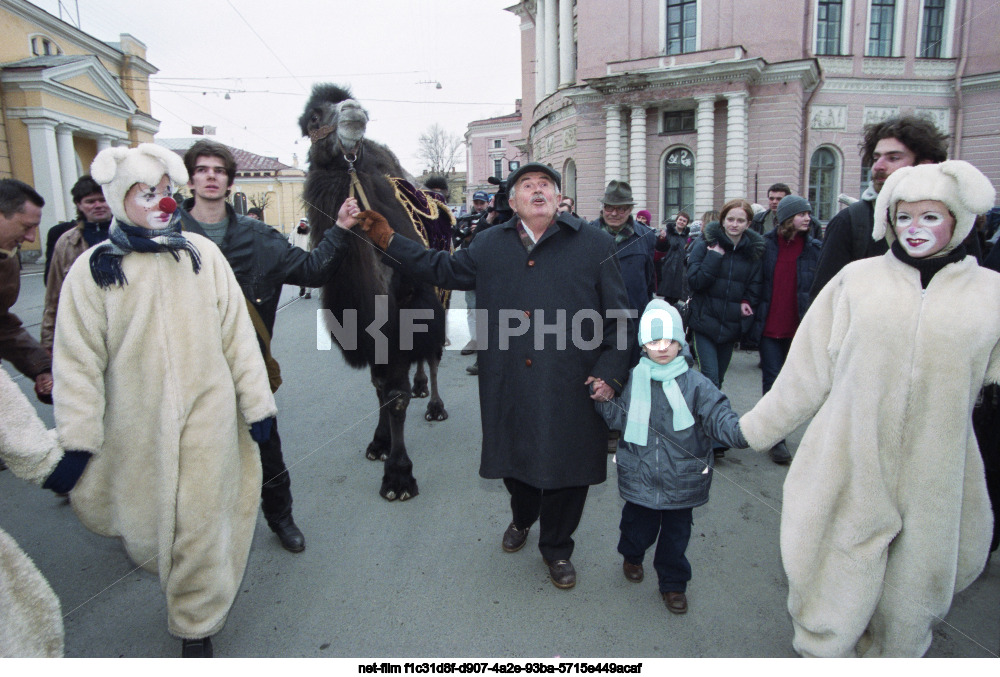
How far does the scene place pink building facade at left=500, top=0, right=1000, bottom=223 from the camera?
2184cm

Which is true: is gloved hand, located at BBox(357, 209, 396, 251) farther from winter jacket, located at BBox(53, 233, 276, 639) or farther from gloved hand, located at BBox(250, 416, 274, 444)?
gloved hand, located at BBox(250, 416, 274, 444)

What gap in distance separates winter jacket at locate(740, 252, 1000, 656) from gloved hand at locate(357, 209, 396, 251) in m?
1.98

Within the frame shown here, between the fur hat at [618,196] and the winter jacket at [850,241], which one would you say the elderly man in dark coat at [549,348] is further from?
the fur hat at [618,196]

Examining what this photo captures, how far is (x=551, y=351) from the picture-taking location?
2.72 m

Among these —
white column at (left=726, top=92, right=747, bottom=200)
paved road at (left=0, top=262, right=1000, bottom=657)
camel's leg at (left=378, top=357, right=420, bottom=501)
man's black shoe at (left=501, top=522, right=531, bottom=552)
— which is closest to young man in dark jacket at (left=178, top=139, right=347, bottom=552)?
paved road at (left=0, top=262, right=1000, bottom=657)

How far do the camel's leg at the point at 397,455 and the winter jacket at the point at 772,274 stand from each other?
2.71 metres

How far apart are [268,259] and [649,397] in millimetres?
1986

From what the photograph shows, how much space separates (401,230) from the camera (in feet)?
13.0

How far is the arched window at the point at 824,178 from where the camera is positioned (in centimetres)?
2317

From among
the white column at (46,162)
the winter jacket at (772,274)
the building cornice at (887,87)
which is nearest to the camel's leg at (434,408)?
the winter jacket at (772,274)

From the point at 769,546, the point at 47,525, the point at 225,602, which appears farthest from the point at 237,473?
the point at 769,546

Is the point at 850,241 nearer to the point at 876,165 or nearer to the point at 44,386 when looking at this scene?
the point at 876,165

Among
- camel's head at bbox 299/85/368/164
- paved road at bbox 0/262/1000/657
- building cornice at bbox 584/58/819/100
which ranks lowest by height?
paved road at bbox 0/262/1000/657

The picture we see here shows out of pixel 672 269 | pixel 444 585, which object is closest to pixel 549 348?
pixel 444 585
